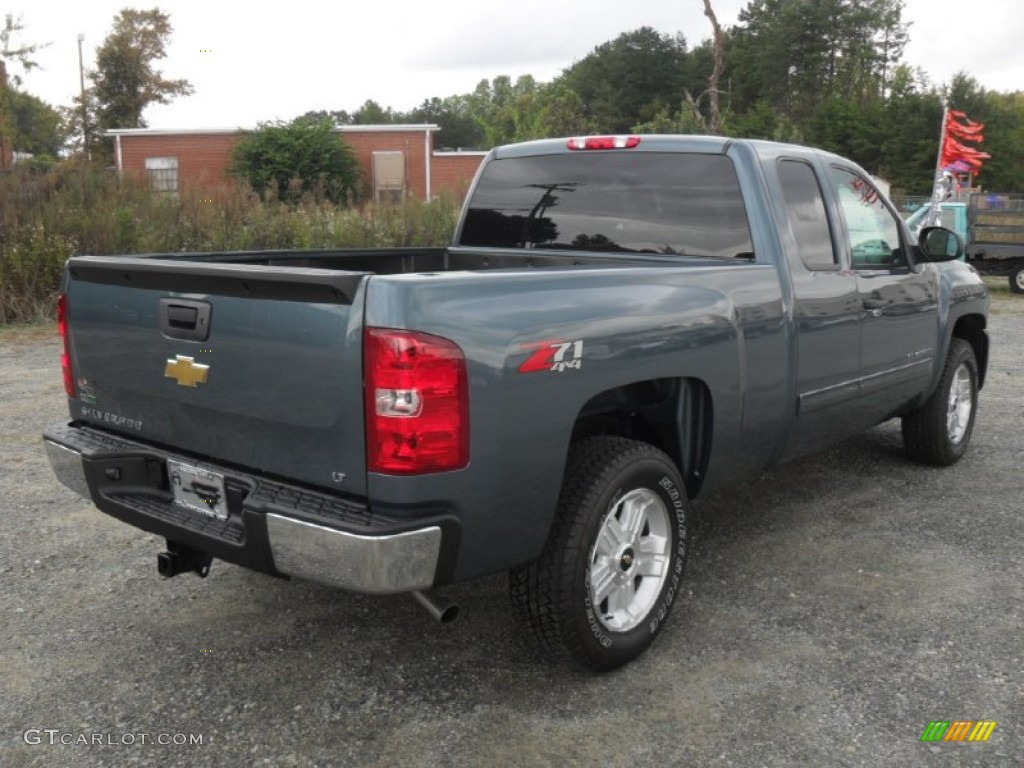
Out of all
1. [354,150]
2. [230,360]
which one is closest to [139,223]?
[230,360]

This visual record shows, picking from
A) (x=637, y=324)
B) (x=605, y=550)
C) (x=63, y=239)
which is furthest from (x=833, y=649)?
(x=63, y=239)

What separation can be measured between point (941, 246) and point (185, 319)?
4127mm

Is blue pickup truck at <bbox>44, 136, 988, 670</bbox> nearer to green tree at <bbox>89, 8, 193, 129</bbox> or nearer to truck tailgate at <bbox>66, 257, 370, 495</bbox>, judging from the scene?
truck tailgate at <bbox>66, 257, 370, 495</bbox>

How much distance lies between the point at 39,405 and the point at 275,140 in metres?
25.7

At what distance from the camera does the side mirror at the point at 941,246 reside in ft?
17.6

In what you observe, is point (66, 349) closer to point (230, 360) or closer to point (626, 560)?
point (230, 360)

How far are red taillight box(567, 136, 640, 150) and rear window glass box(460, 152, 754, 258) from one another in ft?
0.11

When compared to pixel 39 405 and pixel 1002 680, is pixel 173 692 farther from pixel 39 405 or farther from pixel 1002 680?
pixel 39 405

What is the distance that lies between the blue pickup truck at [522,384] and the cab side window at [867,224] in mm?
43

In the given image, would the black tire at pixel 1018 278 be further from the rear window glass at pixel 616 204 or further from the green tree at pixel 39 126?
the green tree at pixel 39 126

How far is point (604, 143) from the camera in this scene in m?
4.55

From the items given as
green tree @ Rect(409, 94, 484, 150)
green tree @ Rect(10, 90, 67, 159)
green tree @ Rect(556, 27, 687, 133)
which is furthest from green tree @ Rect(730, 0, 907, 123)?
green tree @ Rect(10, 90, 67, 159)

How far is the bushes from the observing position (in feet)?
39.0

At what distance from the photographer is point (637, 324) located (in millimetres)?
3357
